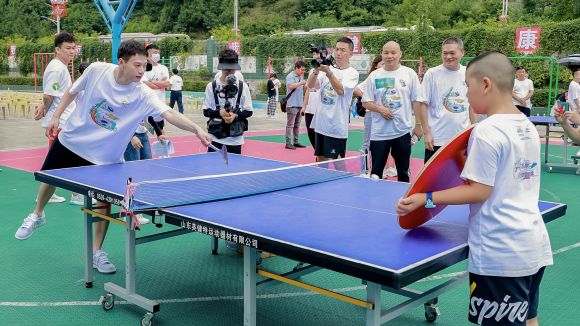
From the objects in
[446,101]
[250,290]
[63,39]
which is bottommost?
[250,290]

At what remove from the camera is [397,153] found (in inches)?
276

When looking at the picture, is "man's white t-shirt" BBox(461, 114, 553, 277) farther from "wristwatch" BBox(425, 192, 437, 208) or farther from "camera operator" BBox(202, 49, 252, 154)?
"camera operator" BBox(202, 49, 252, 154)

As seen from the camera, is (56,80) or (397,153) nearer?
(397,153)

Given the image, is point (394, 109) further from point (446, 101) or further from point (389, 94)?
point (446, 101)

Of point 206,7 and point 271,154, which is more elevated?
point 206,7

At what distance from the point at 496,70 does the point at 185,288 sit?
3102mm

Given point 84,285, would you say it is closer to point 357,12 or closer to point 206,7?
point 357,12

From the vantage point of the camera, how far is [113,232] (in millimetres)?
6691

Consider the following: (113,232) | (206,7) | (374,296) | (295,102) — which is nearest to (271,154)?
(295,102)

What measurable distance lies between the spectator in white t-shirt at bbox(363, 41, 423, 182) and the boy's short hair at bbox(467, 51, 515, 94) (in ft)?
12.6

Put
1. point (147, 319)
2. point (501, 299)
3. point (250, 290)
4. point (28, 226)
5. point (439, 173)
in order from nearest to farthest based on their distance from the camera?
1. point (501, 299)
2. point (439, 173)
3. point (250, 290)
4. point (147, 319)
5. point (28, 226)

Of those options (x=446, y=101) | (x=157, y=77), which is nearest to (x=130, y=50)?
(x=446, y=101)

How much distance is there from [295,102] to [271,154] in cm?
136

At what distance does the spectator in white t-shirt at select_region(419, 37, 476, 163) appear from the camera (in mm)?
6680
